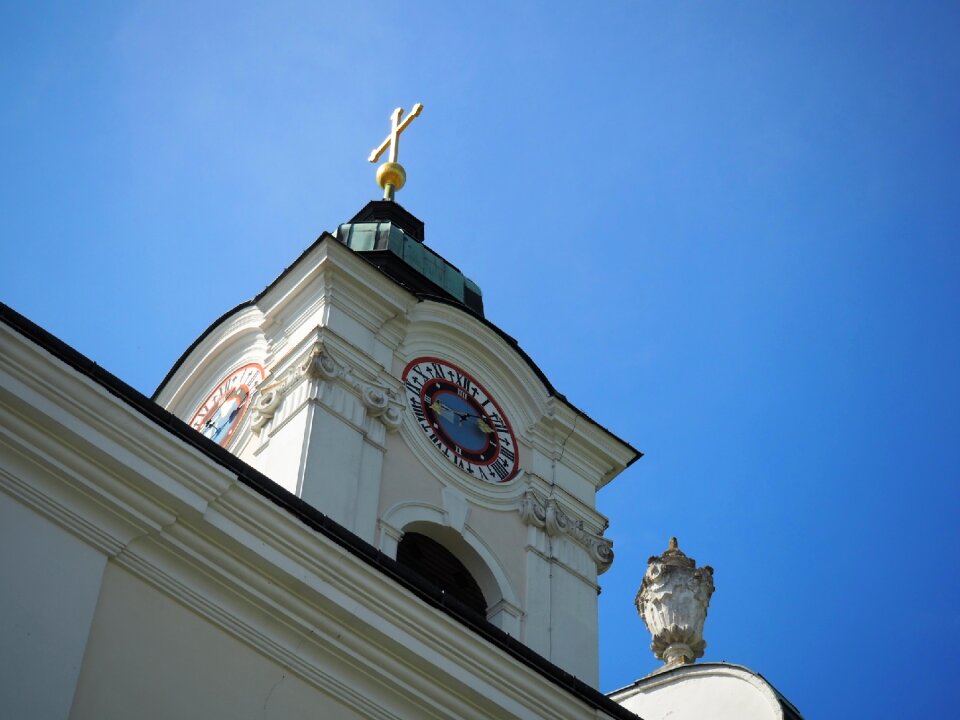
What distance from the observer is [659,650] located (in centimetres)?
1891

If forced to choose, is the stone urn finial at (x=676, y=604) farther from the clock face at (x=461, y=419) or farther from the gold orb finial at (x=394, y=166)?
the gold orb finial at (x=394, y=166)

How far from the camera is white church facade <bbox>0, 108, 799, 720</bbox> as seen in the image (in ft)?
35.6

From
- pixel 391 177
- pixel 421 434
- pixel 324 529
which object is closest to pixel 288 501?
pixel 324 529

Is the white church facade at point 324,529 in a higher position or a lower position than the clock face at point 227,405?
lower

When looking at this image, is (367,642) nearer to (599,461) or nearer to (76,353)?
(76,353)

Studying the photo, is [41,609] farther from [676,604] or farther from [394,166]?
[394,166]

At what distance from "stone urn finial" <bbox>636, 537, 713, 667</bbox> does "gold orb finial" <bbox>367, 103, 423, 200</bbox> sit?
7.59 meters

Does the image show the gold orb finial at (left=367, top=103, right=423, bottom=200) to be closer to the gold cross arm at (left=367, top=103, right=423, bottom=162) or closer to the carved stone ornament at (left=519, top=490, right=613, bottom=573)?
the gold cross arm at (left=367, top=103, right=423, bottom=162)

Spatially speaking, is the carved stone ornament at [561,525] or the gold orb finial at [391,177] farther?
the gold orb finial at [391,177]

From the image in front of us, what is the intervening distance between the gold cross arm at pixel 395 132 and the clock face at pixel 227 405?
6.29 m

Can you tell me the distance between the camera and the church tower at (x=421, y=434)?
56.0ft

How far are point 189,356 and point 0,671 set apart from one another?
10.0m

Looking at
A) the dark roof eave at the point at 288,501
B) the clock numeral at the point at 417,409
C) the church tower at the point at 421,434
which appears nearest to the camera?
the dark roof eave at the point at 288,501

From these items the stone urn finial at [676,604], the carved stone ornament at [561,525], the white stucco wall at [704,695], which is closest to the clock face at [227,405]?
the carved stone ornament at [561,525]
